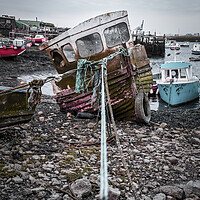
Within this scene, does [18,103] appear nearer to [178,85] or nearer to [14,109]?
[14,109]

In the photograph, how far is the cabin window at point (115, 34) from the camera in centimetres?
796

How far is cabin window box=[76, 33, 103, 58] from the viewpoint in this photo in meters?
7.91

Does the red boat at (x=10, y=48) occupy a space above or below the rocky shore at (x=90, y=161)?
above

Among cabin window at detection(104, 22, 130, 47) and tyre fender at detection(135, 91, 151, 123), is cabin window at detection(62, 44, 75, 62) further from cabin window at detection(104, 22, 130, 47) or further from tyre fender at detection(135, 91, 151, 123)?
tyre fender at detection(135, 91, 151, 123)

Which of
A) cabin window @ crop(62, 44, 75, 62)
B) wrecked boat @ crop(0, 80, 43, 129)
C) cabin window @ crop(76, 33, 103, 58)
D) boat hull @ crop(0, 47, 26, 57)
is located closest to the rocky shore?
wrecked boat @ crop(0, 80, 43, 129)

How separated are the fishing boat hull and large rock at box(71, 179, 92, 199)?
250 cm

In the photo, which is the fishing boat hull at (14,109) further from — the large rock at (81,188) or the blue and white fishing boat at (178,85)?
the blue and white fishing boat at (178,85)

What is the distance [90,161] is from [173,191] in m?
1.85

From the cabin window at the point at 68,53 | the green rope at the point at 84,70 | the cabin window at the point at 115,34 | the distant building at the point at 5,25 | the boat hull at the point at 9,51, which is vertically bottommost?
the green rope at the point at 84,70

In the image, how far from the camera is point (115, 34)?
815 cm

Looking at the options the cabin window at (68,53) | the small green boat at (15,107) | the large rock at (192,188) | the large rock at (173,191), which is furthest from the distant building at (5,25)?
the large rock at (192,188)

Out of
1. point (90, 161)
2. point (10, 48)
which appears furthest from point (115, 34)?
point (10, 48)

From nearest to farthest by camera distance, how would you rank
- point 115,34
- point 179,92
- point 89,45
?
1. point 89,45
2. point 115,34
3. point 179,92

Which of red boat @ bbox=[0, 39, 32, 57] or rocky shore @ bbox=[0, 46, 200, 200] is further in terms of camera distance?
Result: red boat @ bbox=[0, 39, 32, 57]
